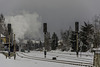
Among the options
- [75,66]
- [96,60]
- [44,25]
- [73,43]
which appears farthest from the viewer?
[73,43]

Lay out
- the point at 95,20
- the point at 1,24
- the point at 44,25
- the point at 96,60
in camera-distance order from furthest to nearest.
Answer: the point at 1,24
the point at 95,20
the point at 44,25
the point at 96,60

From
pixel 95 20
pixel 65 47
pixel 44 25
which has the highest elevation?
pixel 95 20

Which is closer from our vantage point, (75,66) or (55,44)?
(75,66)

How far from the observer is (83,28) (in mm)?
55344

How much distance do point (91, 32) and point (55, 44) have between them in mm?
47983

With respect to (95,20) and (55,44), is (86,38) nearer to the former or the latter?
(95,20)

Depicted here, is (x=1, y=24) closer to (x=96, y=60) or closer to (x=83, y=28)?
(x=83, y=28)

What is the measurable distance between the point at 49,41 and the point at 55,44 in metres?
5.61

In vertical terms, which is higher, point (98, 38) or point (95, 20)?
point (95, 20)

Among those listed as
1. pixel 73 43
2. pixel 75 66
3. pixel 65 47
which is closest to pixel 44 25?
pixel 75 66

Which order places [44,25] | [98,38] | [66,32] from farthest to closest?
[66,32]
[98,38]
[44,25]

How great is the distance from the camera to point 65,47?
275ft

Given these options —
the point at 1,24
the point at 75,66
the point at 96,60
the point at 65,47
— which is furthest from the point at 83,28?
the point at 1,24

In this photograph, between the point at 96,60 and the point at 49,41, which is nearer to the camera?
the point at 96,60
